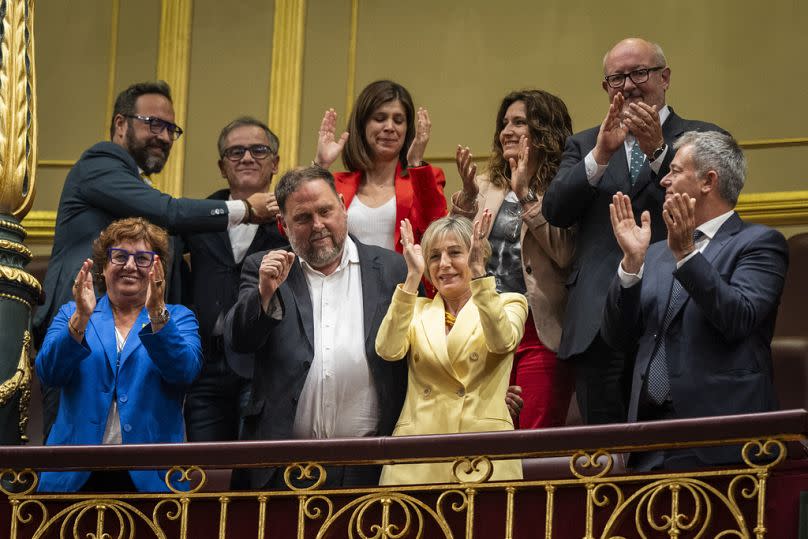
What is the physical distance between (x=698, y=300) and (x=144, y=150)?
2.47 metres

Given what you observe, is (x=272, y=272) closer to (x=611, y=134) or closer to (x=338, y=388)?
(x=338, y=388)

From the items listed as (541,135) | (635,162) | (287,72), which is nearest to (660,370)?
(635,162)

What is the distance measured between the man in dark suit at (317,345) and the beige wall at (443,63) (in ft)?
7.11

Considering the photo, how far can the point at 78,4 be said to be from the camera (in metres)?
7.70

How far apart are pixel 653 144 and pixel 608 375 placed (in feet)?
2.31

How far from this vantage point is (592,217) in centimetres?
527

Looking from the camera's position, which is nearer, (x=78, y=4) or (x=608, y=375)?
(x=608, y=375)

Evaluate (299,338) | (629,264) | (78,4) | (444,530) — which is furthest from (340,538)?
(78,4)

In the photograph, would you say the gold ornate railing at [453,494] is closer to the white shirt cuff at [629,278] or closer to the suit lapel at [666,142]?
the white shirt cuff at [629,278]

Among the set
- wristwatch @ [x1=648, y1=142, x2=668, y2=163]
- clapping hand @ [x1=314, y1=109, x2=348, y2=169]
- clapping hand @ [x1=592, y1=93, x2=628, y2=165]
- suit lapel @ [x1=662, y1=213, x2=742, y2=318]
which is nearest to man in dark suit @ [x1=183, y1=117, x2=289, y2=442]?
clapping hand @ [x1=314, y1=109, x2=348, y2=169]

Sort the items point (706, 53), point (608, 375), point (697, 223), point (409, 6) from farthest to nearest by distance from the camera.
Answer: point (409, 6), point (706, 53), point (608, 375), point (697, 223)

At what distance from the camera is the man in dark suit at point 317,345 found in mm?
4812

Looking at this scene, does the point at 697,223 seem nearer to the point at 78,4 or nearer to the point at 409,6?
the point at 409,6

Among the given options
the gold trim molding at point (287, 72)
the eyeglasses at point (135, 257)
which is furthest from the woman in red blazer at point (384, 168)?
the gold trim molding at point (287, 72)
